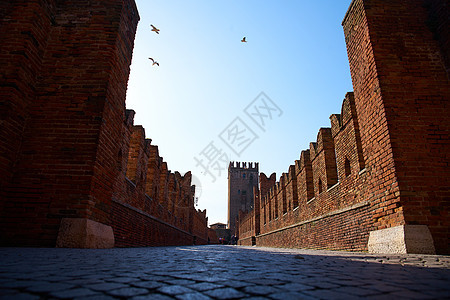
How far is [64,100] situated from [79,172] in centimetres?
146

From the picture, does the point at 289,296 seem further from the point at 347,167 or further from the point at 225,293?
the point at 347,167

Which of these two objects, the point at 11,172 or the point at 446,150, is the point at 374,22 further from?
the point at 11,172

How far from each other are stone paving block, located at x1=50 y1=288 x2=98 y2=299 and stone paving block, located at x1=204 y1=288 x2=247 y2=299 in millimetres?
537

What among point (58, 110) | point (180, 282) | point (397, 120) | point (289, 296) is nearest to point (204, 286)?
point (180, 282)

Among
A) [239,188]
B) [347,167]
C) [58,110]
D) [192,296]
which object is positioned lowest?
[192,296]

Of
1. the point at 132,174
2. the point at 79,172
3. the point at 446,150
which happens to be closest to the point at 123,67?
the point at 79,172

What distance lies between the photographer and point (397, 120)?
5.04m

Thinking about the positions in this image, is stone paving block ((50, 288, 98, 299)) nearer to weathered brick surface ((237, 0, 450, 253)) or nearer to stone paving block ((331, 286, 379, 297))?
stone paving block ((331, 286, 379, 297))

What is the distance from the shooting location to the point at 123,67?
6.05 metres

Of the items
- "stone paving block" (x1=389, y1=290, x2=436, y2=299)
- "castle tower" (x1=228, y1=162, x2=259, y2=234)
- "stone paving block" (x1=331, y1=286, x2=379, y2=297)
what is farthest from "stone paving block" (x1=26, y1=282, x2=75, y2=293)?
"castle tower" (x1=228, y1=162, x2=259, y2=234)

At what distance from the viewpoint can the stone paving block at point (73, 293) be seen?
1.18m

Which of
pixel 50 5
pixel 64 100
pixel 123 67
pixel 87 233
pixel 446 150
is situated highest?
pixel 50 5

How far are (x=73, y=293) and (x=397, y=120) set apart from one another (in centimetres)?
554

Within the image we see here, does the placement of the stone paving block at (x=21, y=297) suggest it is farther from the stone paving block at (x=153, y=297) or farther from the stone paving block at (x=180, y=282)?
the stone paving block at (x=180, y=282)
